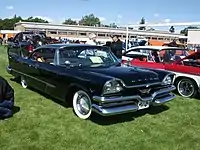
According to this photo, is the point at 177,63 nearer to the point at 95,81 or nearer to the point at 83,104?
the point at 83,104

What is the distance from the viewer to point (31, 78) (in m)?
7.13

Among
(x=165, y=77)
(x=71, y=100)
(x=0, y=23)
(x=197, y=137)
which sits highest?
(x=0, y=23)

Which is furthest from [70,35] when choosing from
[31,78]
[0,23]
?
[31,78]

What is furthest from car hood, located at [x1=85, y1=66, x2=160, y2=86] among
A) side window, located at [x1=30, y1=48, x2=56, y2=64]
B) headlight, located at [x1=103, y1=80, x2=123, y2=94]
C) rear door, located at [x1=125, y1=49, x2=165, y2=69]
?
rear door, located at [x1=125, y1=49, x2=165, y2=69]

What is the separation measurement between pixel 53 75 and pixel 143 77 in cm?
193

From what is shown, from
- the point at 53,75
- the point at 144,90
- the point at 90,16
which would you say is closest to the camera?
the point at 144,90

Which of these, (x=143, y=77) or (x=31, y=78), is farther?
(x=31, y=78)

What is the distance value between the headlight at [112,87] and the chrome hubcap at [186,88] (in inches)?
130

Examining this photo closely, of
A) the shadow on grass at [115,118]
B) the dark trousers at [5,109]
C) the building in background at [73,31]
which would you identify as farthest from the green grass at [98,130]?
the building in background at [73,31]

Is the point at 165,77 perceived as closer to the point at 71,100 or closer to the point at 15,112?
Answer: the point at 71,100

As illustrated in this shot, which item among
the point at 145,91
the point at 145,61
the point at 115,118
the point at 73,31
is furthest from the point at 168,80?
the point at 73,31

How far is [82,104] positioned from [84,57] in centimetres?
114

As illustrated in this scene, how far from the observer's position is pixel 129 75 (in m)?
5.16

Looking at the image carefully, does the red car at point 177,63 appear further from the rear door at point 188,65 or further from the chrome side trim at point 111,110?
the chrome side trim at point 111,110
